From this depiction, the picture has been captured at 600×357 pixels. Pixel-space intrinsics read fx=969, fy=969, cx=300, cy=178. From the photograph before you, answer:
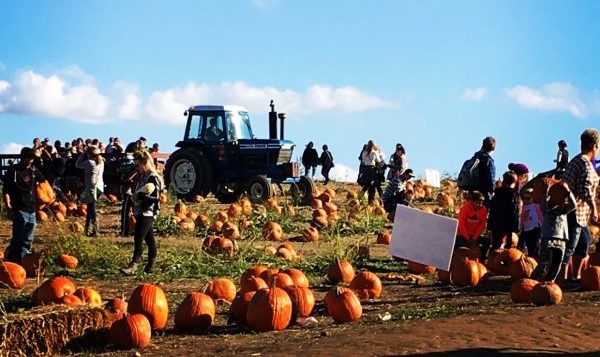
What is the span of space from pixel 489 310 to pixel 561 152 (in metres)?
17.4

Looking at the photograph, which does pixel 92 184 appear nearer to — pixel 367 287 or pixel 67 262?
pixel 67 262

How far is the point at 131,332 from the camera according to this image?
8.65 metres

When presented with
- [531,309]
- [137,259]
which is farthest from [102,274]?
[531,309]

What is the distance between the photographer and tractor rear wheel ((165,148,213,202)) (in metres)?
25.8

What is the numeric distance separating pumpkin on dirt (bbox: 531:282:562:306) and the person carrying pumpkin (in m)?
0.74

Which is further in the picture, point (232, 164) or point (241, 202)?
point (232, 164)

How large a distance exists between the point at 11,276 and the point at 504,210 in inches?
258

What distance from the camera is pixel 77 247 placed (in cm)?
1409

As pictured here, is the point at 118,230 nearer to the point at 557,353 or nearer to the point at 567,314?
the point at 567,314

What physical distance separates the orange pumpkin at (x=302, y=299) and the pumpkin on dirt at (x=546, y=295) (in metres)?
2.36

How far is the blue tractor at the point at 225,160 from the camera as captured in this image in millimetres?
25891

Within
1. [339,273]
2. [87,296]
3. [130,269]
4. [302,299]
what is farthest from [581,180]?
[130,269]

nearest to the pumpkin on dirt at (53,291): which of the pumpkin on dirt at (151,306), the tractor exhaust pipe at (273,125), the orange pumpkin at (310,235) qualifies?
the pumpkin on dirt at (151,306)

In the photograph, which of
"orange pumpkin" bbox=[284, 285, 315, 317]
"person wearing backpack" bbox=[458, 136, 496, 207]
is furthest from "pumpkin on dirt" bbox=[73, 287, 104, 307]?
"person wearing backpack" bbox=[458, 136, 496, 207]
